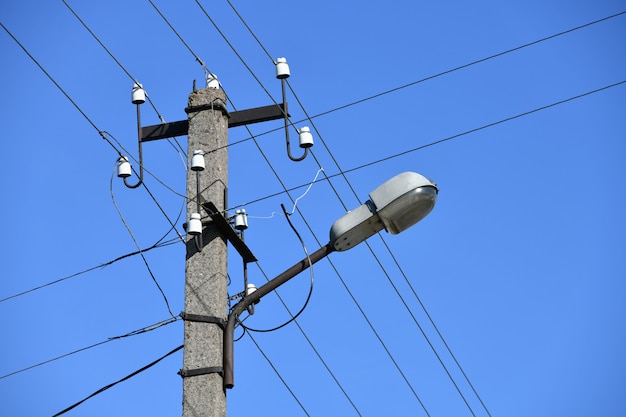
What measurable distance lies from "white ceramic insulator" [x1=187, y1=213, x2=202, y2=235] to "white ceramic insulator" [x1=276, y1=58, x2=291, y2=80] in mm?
1707

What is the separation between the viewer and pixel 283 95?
28.5 feet

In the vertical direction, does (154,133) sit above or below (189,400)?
above

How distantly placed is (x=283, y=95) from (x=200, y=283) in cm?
183

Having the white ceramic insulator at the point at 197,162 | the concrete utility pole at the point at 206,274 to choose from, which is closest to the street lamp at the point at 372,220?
the concrete utility pole at the point at 206,274

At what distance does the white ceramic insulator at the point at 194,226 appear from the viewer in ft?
25.0

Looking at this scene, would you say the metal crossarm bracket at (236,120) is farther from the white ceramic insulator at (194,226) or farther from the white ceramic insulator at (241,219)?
the white ceramic insulator at (194,226)

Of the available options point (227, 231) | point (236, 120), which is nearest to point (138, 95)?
point (236, 120)

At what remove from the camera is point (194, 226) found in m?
7.62

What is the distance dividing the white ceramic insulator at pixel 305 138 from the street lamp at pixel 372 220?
1.15 metres

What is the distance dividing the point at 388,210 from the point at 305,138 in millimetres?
1369

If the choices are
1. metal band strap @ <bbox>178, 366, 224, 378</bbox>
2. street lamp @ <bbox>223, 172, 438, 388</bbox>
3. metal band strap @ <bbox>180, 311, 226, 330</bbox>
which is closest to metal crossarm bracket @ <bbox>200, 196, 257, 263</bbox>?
street lamp @ <bbox>223, 172, 438, 388</bbox>

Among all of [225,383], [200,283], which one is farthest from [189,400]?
[200,283]

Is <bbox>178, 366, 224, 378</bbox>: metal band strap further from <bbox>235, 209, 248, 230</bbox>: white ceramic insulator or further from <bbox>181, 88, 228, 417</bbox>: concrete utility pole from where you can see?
<bbox>235, 209, 248, 230</bbox>: white ceramic insulator

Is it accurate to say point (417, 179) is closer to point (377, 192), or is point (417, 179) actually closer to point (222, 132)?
point (377, 192)
